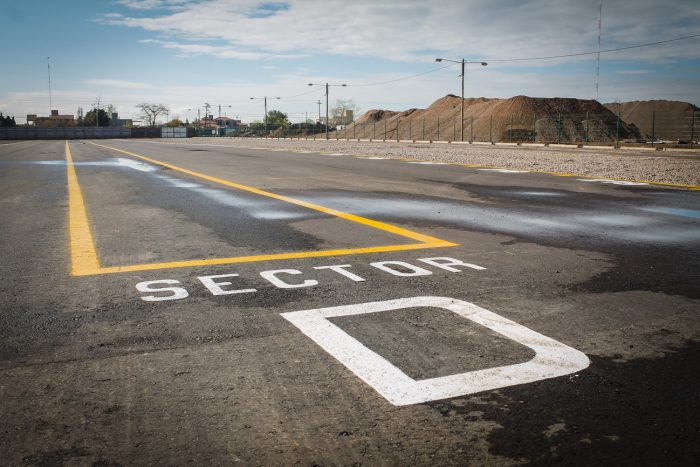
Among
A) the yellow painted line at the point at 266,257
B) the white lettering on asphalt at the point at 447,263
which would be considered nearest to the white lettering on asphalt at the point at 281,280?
the yellow painted line at the point at 266,257

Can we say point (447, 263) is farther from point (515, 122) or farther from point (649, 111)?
point (649, 111)

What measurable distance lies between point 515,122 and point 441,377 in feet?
293

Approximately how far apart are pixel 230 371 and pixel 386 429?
86cm

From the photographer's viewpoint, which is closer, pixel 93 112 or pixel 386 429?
pixel 386 429

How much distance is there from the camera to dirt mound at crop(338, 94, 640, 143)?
77.6 meters

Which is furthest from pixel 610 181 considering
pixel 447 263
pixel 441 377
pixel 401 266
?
pixel 441 377

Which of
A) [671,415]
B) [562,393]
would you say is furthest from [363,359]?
[671,415]

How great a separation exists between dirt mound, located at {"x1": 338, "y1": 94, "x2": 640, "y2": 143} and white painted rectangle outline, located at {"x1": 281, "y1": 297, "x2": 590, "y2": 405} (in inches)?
2727

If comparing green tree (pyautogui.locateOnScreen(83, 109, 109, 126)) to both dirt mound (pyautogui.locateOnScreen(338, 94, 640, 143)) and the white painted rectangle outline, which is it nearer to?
dirt mound (pyautogui.locateOnScreen(338, 94, 640, 143))

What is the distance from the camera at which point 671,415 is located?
224 centimetres

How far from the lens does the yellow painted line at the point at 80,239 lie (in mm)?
4832

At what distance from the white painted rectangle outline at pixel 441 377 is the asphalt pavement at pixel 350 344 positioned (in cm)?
1

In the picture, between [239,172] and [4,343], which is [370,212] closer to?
[4,343]

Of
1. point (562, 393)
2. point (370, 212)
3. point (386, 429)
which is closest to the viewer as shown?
point (386, 429)
